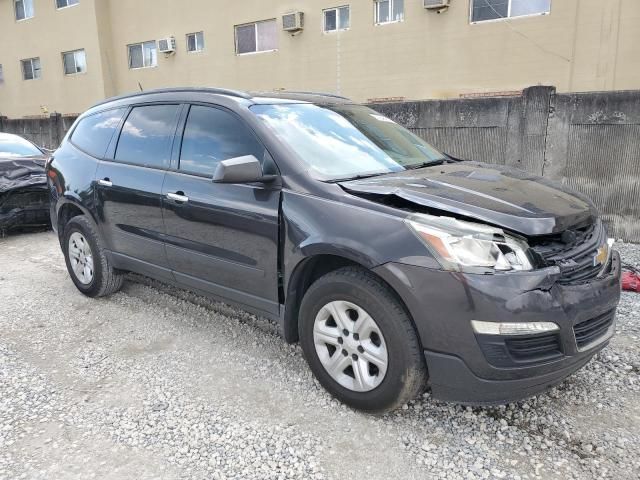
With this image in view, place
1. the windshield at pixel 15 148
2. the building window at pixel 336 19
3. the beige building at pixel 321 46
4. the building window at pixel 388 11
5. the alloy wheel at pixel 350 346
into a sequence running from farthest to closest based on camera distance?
the building window at pixel 336 19 < the building window at pixel 388 11 < the beige building at pixel 321 46 < the windshield at pixel 15 148 < the alloy wheel at pixel 350 346

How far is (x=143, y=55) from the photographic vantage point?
62.5 ft

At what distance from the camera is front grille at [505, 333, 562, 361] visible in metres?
2.30

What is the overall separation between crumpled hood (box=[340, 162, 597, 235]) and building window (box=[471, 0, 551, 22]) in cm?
918

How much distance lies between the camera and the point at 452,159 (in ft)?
12.8

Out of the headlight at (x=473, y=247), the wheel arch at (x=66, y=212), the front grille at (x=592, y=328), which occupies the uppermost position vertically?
the headlight at (x=473, y=247)

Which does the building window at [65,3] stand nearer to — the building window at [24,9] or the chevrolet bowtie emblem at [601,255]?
the building window at [24,9]

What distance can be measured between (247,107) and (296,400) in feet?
6.25

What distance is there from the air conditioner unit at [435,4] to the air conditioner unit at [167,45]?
963 centimetres

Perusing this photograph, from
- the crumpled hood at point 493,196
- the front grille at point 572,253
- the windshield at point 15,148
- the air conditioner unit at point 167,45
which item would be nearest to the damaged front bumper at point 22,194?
the windshield at point 15,148

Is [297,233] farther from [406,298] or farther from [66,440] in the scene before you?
[66,440]

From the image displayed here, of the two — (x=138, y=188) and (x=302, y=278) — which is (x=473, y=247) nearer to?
(x=302, y=278)

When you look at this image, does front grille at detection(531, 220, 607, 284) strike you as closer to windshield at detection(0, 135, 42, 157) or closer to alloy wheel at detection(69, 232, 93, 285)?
alloy wheel at detection(69, 232, 93, 285)

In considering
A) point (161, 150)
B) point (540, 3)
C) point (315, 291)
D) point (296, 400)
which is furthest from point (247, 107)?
point (540, 3)

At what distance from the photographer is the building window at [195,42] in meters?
16.9
